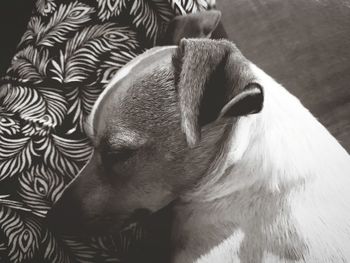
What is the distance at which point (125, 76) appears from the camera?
1123mm

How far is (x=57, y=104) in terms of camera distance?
1.22 metres

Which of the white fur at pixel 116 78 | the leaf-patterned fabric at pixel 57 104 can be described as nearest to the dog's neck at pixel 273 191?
the leaf-patterned fabric at pixel 57 104

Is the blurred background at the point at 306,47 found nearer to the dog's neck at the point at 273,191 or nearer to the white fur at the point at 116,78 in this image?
the dog's neck at the point at 273,191

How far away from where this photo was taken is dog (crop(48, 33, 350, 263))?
911 millimetres

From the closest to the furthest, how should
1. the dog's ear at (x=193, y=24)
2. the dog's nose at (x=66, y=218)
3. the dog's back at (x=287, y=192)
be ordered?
1. the dog's back at (x=287, y=192)
2. the dog's nose at (x=66, y=218)
3. the dog's ear at (x=193, y=24)

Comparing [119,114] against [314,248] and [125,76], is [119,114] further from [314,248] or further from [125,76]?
[314,248]

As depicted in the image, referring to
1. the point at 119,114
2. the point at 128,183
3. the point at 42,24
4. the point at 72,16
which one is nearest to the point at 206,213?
the point at 128,183

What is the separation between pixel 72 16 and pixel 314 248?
111 centimetres

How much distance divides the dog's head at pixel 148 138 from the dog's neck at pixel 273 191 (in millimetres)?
76

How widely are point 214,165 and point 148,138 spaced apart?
206 millimetres

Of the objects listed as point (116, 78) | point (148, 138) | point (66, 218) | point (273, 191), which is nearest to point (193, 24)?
point (116, 78)

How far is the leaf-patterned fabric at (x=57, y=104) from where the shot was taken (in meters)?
1.07

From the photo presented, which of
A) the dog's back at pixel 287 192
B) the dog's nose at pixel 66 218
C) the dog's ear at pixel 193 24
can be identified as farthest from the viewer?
the dog's ear at pixel 193 24

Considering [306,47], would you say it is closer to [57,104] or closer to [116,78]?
[116,78]
